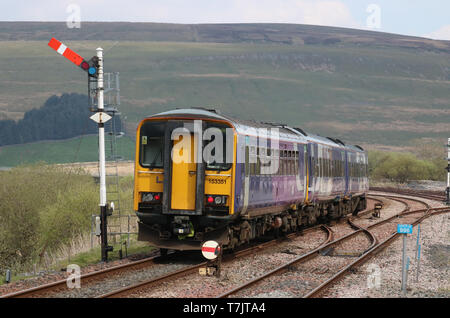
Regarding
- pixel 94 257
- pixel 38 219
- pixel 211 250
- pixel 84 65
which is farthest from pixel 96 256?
pixel 38 219

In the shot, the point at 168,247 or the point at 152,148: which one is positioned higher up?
the point at 152,148

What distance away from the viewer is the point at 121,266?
13.8 meters

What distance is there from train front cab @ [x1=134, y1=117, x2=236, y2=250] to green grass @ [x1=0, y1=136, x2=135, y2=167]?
262 feet

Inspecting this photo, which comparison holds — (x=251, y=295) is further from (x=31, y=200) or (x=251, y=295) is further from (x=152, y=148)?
(x=31, y=200)

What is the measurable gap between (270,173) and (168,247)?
387 cm

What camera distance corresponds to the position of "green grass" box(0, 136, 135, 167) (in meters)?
100

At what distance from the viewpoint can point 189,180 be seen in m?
14.6

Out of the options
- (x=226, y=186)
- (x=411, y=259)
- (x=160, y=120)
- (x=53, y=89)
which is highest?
(x=53, y=89)

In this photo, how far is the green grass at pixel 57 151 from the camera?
100188mm

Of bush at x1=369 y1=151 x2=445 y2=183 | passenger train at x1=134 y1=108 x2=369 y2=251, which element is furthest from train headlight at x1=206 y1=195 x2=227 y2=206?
bush at x1=369 y1=151 x2=445 y2=183

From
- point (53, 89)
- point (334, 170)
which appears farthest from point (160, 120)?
point (53, 89)

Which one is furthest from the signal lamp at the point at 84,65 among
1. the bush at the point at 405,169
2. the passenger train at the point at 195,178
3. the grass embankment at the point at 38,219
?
the bush at the point at 405,169

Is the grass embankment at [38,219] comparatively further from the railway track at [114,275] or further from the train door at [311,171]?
the railway track at [114,275]

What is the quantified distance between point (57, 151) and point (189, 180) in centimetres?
9867
